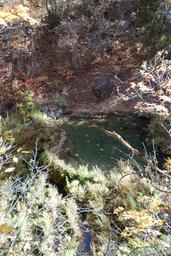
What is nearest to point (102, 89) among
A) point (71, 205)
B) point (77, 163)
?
point (77, 163)

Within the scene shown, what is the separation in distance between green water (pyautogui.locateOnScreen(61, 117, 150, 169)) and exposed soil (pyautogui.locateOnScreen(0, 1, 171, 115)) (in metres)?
0.79

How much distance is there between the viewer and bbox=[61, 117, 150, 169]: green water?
6887mm

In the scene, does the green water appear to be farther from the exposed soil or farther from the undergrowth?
the exposed soil

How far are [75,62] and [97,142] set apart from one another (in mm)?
3721

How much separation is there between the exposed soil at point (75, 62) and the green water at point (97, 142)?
788 millimetres

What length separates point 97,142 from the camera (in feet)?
24.5

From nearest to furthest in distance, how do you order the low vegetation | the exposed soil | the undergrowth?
1. the low vegetation
2. the undergrowth
3. the exposed soil

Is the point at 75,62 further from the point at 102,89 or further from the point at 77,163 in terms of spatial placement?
the point at 77,163

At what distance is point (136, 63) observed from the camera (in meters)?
10.3

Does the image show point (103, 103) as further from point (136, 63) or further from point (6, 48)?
point (6, 48)

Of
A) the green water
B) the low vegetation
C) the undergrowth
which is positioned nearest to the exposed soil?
the low vegetation

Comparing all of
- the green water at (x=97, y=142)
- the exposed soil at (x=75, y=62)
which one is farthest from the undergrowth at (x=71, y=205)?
the exposed soil at (x=75, y=62)

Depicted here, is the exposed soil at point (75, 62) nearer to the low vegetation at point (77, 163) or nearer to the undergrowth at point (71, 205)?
the low vegetation at point (77, 163)

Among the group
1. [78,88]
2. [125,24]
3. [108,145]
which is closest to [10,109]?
[78,88]
